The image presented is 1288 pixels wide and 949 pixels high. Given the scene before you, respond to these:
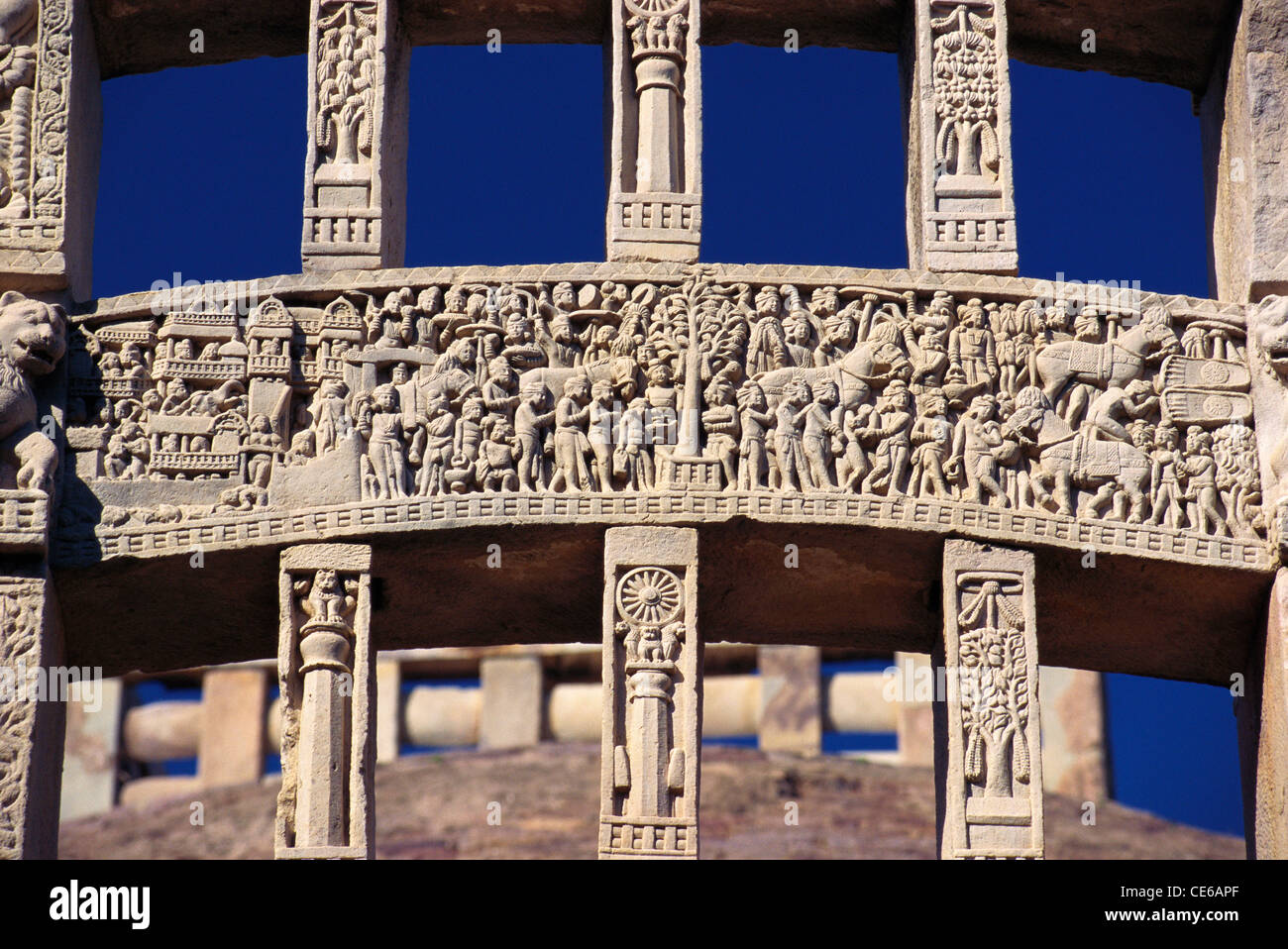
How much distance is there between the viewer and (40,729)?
12727mm

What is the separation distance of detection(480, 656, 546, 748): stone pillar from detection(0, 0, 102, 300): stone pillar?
42.9ft

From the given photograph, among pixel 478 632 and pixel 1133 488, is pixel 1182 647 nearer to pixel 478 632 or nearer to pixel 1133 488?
pixel 1133 488

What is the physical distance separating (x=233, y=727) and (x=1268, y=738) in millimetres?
15773

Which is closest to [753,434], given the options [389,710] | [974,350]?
[974,350]

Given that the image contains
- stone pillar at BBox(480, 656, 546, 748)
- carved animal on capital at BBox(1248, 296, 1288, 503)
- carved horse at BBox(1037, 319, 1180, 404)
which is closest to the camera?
carved animal on capital at BBox(1248, 296, 1288, 503)

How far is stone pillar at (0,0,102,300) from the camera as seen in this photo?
1356 cm

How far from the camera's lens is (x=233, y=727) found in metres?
27.6

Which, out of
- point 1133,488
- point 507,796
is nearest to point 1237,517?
point 1133,488

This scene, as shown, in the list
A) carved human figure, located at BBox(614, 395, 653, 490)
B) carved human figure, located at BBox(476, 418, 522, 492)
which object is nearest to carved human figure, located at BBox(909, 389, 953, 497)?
carved human figure, located at BBox(614, 395, 653, 490)

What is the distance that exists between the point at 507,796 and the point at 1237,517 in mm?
12715

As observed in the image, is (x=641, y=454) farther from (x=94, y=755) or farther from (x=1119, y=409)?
(x=94, y=755)

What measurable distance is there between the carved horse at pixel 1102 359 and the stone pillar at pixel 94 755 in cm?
1558

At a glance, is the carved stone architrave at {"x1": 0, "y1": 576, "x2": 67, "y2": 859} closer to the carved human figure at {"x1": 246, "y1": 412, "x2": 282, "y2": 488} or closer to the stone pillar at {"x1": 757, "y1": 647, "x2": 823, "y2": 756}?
the carved human figure at {"x1": 246, "y1": 412, "x2": 282, "y2": 488}
